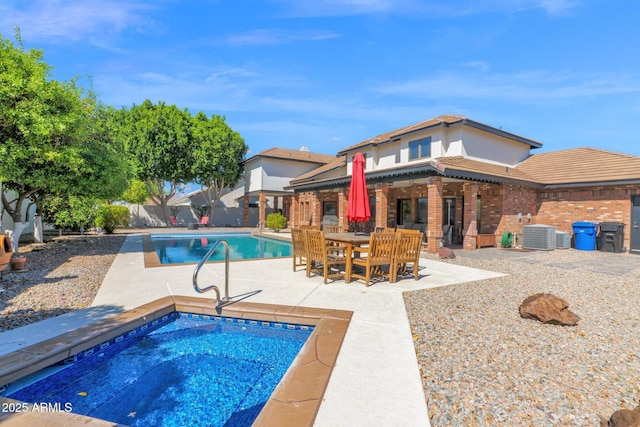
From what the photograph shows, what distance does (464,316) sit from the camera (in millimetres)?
4781

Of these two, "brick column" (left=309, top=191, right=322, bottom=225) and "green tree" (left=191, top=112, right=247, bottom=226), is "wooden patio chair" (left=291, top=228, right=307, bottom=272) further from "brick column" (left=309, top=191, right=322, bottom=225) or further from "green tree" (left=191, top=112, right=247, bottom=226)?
"green tree" (left=191, top=112, right=247, bottom=226)

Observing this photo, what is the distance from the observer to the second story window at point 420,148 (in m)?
16.0

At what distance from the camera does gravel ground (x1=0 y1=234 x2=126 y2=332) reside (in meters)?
4.69

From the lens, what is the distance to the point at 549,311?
4594mm

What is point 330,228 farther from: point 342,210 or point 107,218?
point 107,218

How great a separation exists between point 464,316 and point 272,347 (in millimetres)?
2925

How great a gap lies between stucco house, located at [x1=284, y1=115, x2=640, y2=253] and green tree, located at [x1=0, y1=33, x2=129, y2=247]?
1123 centimetres

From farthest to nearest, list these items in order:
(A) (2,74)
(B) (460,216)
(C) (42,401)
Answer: (B) (460,216), (A) (2,74), (C) (42,401)

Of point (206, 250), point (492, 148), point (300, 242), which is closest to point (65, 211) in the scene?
point (206, 250)

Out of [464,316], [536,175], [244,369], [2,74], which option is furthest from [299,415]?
[536,175]

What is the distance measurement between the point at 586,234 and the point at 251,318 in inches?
609

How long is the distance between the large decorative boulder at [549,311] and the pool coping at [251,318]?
277cm

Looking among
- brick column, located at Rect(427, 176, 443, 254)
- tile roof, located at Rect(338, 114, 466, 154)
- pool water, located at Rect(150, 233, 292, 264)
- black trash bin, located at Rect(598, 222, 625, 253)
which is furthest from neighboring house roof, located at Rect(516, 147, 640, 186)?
pool water, located at Rect(150, 233, 292, 264)

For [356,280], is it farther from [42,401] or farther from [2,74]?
[2,74]
